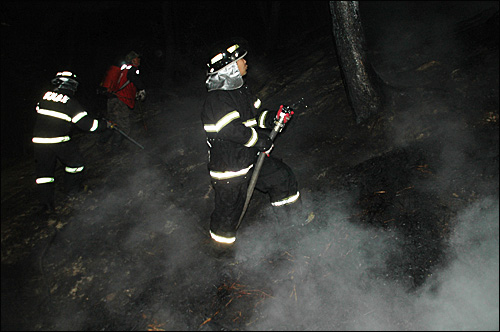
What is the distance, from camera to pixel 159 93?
1008 centimetres

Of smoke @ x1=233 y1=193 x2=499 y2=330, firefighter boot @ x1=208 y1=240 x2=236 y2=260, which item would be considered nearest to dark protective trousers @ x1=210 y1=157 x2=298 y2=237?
firefighter boot @ x1=208 y1=240 x2=236 y2=260

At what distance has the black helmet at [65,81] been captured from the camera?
4.88 m

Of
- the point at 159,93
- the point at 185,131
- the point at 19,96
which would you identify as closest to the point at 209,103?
the point at 185,131

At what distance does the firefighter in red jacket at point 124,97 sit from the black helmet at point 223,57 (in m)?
4.34

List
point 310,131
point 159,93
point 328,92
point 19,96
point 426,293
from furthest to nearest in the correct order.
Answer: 1. point 159,93
2. point 19,96
3. point 328,92
4. point 310,131
5. point 426,293

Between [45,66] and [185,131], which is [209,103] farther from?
[45,66]

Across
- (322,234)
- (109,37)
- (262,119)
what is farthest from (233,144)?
(109,37)

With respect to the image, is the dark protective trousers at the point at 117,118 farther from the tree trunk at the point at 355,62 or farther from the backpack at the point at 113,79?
the tree trunk at the point at 355,62

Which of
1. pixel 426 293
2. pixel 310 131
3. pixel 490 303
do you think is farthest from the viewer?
pixel 310 131

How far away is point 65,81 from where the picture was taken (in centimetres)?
491

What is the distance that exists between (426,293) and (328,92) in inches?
173

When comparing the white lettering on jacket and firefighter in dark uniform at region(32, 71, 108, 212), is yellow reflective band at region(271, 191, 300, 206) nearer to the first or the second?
firefighter in dark uniform at region(32, 71, 108, 212)

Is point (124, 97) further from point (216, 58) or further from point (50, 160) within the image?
point (216, 58)

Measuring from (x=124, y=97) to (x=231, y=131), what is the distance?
4.87 metres
